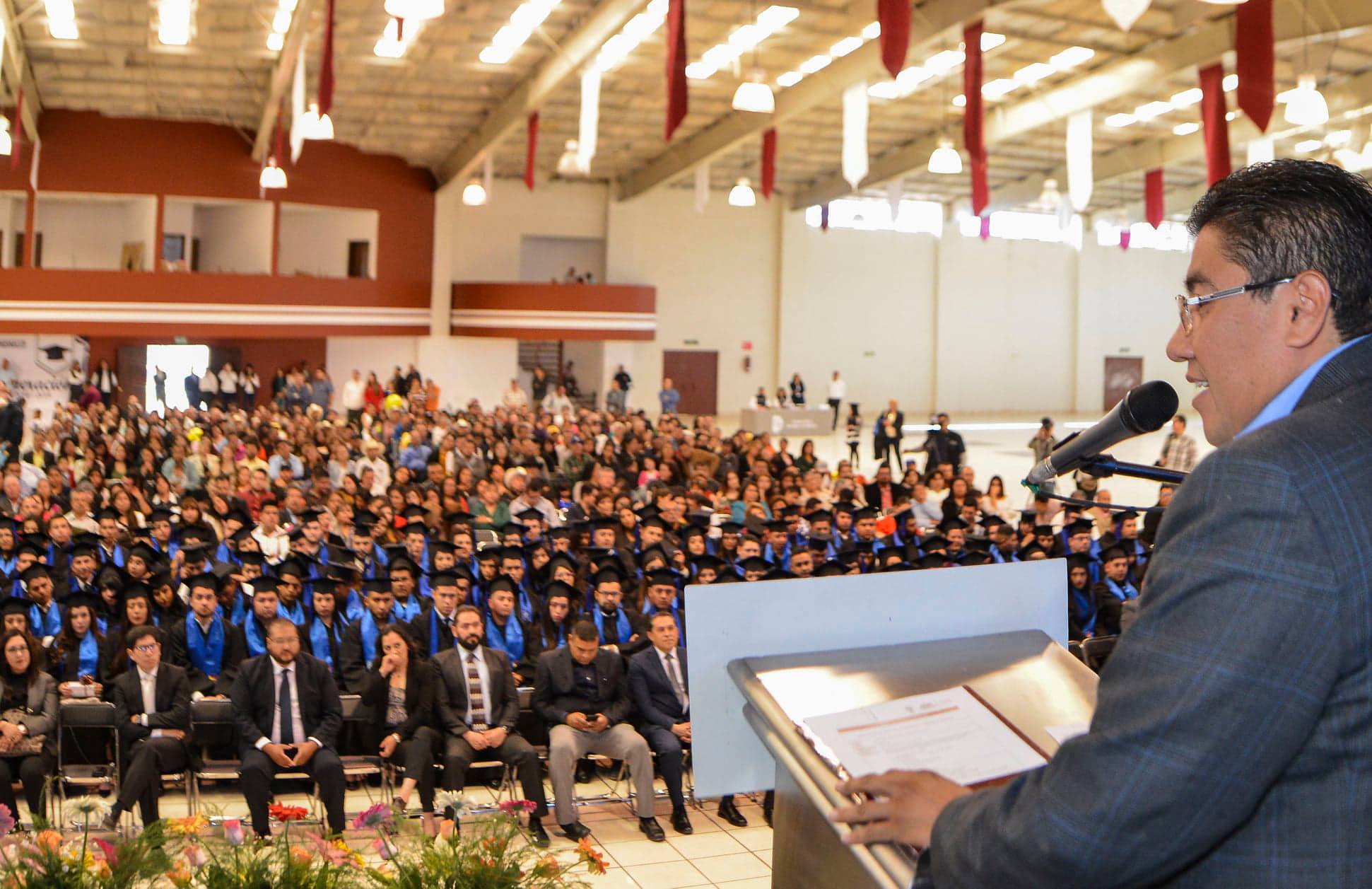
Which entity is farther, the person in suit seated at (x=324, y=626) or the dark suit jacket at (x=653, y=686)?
the person in suit seated at (x=324, y=626)

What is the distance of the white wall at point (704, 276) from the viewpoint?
33438 millimetres

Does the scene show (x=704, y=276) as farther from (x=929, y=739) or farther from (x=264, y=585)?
(x=929, y=739)

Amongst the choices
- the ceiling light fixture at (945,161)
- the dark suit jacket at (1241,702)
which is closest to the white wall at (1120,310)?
the ceiling light fixture at (945,161)

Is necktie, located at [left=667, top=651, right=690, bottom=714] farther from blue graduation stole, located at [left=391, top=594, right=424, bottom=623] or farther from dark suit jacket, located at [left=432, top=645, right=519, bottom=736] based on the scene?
blue graduation stole, located at [left=391, top=594, right=424, bottom=623]

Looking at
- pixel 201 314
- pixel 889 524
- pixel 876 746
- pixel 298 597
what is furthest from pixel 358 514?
pixel 201 314

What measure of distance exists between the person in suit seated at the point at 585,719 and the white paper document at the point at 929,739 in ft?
18.7

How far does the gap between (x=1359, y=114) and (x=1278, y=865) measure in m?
25.2

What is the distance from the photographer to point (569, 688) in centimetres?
765

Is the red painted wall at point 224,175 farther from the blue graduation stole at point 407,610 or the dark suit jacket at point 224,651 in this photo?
the dark suit jacket at point 224,651

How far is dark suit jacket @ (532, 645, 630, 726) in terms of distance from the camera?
758 centimetres

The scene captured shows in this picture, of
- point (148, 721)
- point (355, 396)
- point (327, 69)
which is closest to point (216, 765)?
point (148, 721)

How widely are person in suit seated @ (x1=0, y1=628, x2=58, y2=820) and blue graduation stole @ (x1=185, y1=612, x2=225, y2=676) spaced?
122 cm

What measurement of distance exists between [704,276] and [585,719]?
90.7ft

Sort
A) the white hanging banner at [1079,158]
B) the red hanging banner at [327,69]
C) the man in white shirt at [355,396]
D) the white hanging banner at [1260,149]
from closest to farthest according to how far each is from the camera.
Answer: the red hanging banner at [327,69], the white hanging banner at [1260,149], the white hanging banner at [1079,158], the man in white shirt at [355,396]
